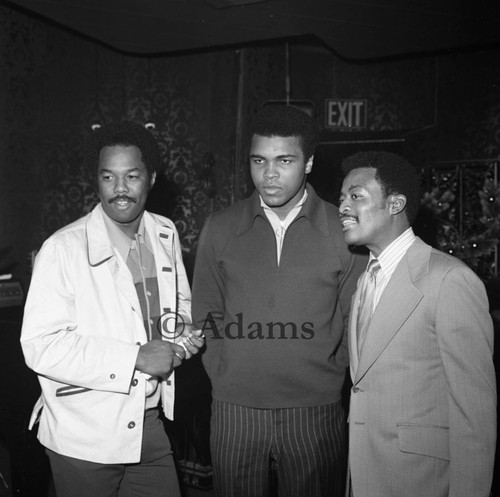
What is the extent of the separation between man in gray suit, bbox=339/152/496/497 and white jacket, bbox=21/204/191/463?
0.80 metres

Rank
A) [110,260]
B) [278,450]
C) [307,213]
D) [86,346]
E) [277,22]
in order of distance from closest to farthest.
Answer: [86,346]
[110,260]
[278,450]
[307,213]
[277,22]

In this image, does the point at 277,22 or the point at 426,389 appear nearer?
the point at 426,389

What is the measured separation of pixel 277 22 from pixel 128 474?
4.37 metres

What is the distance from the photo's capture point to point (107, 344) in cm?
199

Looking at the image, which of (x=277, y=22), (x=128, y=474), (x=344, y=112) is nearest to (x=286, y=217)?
(x=128, y=474)

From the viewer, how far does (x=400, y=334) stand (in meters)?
Answer: 1.84

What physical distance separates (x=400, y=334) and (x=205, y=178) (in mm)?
4777

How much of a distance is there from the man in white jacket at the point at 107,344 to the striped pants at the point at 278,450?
228 mm

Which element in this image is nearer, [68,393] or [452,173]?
[68,393]

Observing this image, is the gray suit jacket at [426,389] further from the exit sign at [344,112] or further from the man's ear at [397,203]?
the exit sign at [344,112]

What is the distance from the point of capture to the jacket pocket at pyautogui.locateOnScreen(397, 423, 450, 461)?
5.91ft

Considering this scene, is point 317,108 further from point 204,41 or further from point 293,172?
point 293,172

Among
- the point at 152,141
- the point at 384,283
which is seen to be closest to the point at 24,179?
the point at 152,141

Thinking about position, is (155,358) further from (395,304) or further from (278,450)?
(395,304)
